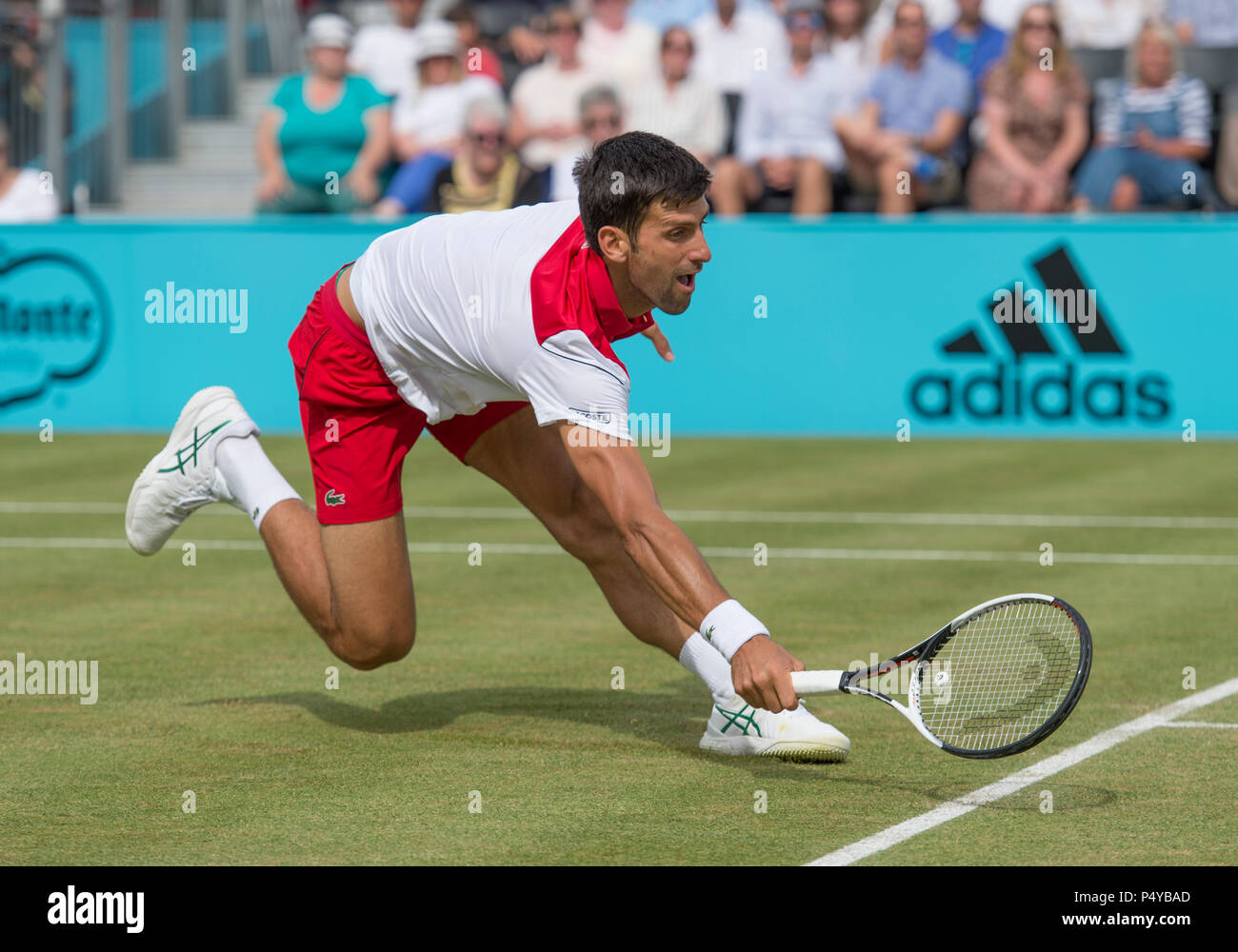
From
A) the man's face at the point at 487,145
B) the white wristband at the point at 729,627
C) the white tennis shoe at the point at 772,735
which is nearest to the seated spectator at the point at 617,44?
the man's face at the point at 487,145

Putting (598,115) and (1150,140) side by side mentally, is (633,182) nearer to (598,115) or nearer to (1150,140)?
(598,115)

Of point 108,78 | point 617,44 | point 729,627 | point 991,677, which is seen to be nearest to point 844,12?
point 617,44

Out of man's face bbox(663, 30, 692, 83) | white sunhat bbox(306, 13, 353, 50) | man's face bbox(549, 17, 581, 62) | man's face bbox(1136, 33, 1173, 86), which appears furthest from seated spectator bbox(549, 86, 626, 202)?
man's face bbox(1136, 33, 1173, 86)

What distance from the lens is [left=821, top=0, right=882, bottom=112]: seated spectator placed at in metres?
18.0

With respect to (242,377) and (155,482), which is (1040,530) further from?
(242,377)

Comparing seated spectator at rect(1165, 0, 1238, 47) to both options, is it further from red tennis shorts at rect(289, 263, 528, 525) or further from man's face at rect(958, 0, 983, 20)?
red tennis shorts at rect(289, 263, 528, 525)

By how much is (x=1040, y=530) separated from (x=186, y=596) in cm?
492

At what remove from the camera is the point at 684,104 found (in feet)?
59.4

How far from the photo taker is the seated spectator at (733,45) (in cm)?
1881

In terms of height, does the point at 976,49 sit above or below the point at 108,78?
below

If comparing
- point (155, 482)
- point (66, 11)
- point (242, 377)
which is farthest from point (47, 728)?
point (66, 11)

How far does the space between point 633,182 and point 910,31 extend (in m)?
12.6

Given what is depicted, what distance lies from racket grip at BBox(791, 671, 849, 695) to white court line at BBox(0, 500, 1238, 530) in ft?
21.2

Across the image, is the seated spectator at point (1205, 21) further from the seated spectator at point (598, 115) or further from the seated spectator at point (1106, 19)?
the seated spectator at point (598, 115)
